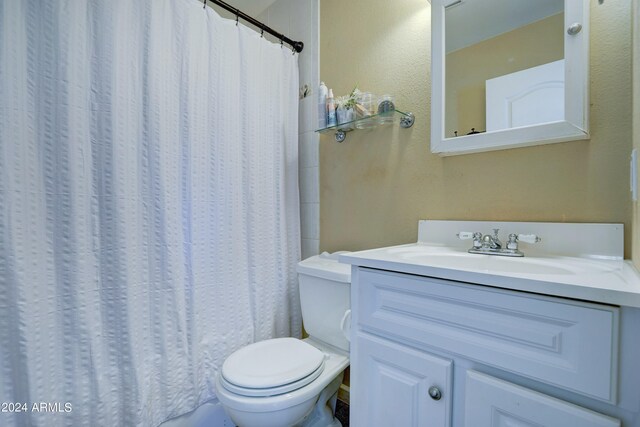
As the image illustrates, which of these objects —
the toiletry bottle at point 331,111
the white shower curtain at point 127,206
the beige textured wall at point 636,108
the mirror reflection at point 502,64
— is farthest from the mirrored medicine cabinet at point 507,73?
the white shower curtain at point 127,206

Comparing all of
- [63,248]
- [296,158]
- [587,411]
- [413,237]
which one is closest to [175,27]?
[296,158]

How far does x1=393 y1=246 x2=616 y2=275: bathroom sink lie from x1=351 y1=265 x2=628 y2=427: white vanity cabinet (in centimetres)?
10

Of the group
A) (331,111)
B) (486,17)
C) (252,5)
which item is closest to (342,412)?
(331,111)

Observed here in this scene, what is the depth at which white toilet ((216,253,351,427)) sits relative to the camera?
3.11 ft

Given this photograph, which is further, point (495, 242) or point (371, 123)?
point (371, 123)

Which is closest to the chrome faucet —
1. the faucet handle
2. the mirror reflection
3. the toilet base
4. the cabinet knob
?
the faucet handle

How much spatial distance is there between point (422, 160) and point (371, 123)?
12.2 inches

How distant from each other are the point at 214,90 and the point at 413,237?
Result: 43.0 inches

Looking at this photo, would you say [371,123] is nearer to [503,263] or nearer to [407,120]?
[407,120]

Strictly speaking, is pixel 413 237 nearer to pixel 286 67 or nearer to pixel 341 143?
pixel 341 143

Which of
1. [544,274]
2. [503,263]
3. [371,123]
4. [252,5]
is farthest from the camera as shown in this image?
[252,5]

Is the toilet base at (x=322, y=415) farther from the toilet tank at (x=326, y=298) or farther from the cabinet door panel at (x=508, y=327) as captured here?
the cabinet door panel at (x=508, y=327)

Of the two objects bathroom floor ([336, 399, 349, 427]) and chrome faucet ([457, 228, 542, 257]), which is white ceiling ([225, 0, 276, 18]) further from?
bathroom floor ([336, 399, 349, 427])

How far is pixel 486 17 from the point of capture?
1.08 metres
